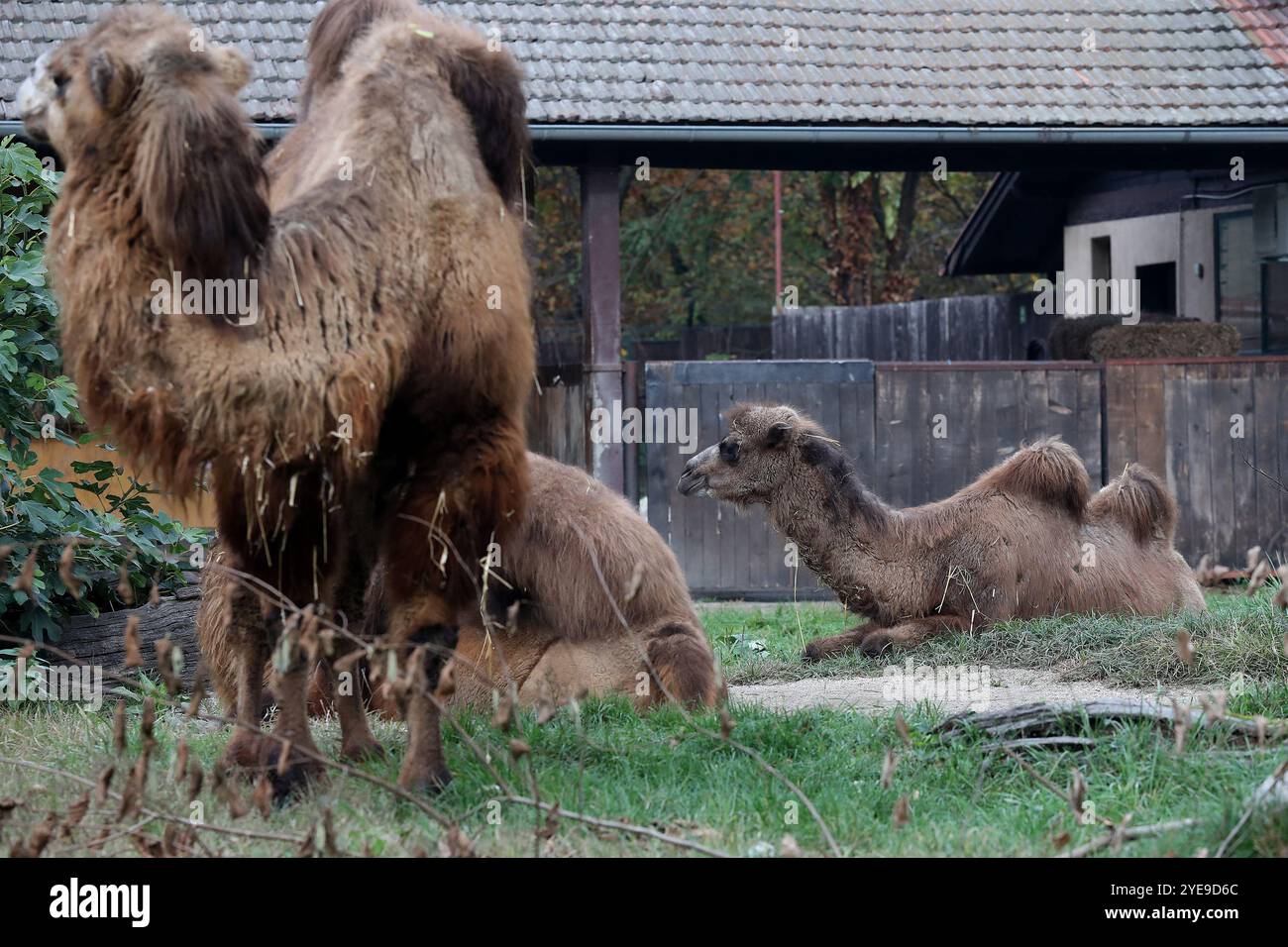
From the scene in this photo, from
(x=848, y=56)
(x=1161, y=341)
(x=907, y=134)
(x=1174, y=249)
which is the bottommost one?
(x=1161, y=341)

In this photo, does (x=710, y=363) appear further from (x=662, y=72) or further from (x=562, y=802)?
(x=562, y=802)

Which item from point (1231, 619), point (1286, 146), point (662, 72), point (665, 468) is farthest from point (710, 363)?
point (1231, 619)

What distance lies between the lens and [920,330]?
26.0 m

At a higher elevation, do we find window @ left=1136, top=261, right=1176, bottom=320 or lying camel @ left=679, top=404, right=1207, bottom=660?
window @ left=1136, top=261, right=1176, bottom=320

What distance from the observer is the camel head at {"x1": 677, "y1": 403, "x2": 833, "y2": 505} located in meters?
9.73

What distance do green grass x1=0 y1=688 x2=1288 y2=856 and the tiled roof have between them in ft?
26.8

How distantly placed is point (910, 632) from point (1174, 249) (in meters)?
10.7

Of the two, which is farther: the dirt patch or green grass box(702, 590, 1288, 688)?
green grass box(702, 590, 1288, 688)

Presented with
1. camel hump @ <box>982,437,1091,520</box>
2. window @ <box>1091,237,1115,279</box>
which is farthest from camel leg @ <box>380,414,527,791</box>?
window @ <box>1091,237,1115,279</box>

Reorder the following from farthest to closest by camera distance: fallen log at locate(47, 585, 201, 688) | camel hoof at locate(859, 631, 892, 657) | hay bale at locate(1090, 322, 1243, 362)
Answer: hay bale at locate(1090, 322, 1243, 362), camel hoof at locate(859, 631, 892, 657), fallen log at locate(47, 585, 201, 688)

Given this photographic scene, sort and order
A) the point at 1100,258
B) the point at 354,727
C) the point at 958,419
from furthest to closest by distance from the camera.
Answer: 1. the point at 1100,258
2. the point at 958,419
3. the point at 354,727

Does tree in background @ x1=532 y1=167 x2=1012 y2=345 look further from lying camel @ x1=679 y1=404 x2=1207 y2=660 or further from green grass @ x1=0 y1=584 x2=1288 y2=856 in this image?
green grass @ x1=0 y1=584 x2=1288 y2=856

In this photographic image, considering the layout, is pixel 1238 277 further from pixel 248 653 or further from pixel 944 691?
pixel 248 653

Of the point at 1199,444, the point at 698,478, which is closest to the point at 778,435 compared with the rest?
the point at 698,478
